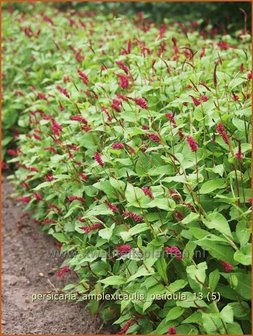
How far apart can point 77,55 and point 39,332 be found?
7.12 feet

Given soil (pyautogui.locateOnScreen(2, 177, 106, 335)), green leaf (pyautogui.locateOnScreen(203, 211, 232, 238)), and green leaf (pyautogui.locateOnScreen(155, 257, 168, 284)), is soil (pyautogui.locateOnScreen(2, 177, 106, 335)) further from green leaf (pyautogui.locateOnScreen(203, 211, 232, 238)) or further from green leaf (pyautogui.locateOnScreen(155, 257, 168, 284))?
green leaf (pyautogui.locateOnScreen(203, 211, 232, 238))

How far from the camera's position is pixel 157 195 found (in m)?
2.52

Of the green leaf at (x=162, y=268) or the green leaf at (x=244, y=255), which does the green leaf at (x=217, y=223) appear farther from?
the green leaf at (x=162, y=268)

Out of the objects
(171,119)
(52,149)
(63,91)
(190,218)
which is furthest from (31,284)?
(190,218)

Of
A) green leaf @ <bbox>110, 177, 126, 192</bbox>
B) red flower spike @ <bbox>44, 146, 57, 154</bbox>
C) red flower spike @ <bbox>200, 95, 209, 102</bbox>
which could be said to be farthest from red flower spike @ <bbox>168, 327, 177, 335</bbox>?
red flower spike @ <bbox>44, 146, 57, 154</bbox>

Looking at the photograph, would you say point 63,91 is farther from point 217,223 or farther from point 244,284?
point 244,284

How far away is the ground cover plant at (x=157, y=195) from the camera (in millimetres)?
2326

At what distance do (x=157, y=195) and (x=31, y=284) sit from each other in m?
1.34

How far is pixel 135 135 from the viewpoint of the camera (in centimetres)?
296

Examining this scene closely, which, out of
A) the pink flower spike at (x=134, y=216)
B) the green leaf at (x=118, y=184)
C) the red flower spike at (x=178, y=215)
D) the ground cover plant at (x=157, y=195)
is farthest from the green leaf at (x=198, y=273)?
the green leaf at (x=118, y=184)

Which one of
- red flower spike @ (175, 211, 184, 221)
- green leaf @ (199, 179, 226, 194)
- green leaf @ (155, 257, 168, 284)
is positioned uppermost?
green leaf @ (199, 179, 226, 194)

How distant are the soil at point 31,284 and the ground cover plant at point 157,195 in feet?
0.43

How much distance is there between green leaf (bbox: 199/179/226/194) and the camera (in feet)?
8.02

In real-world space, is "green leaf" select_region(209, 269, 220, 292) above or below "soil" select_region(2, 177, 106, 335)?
above
